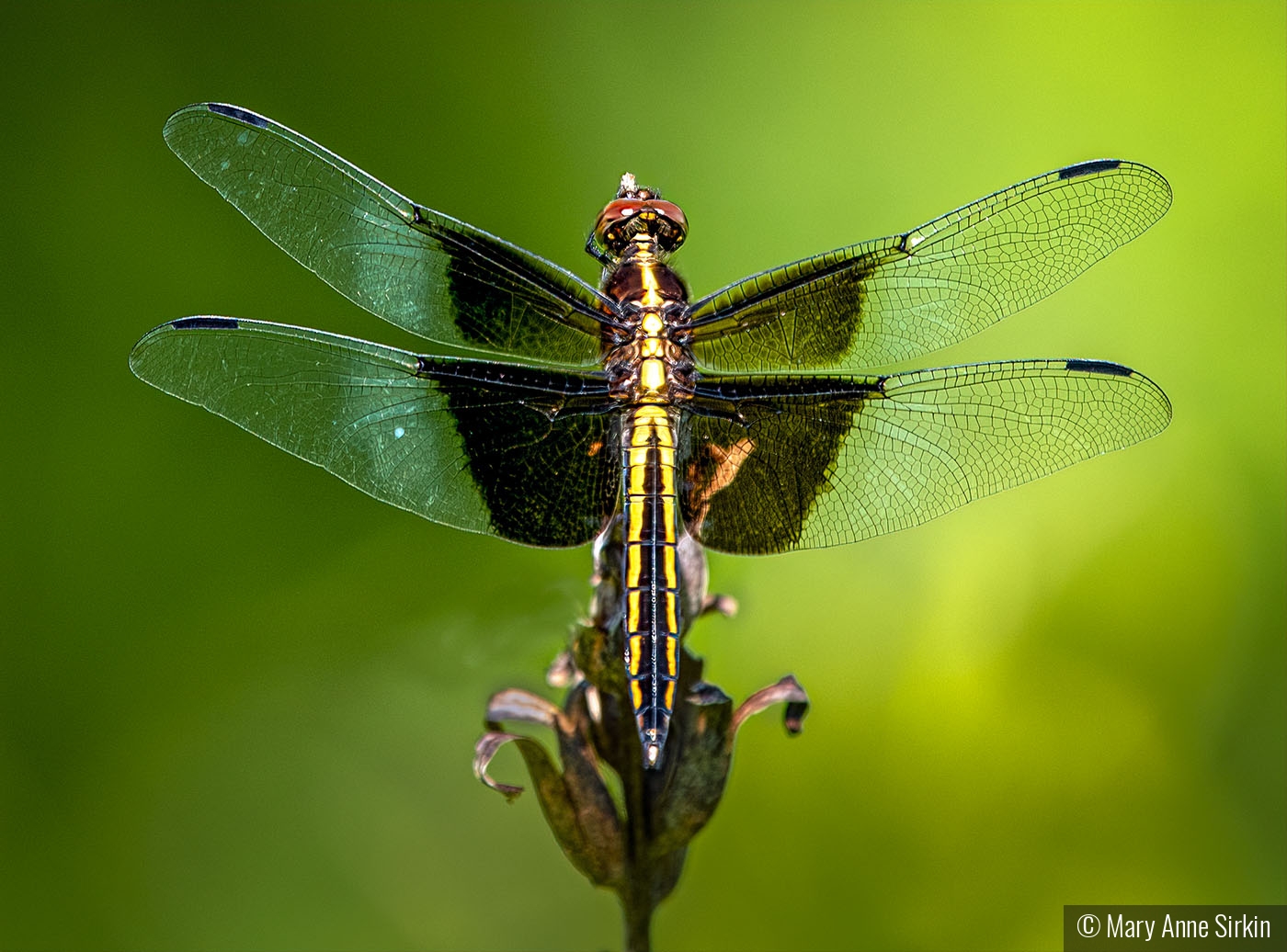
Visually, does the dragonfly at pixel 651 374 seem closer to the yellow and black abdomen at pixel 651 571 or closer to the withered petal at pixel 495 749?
the yellow and black abdomen at pixel 651 571

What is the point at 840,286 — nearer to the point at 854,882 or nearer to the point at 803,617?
the point at 803,617

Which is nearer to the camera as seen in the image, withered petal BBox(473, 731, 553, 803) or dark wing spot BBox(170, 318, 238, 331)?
withered petal BBox(473, 731, 553, 803)

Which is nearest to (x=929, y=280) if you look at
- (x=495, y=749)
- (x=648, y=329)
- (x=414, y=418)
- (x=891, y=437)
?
(x=891, y=437)

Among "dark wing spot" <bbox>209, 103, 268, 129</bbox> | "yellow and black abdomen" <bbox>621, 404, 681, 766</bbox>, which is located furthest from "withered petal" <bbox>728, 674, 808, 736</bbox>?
"dark wing spot" <bbox>209, 103, 268, 129</bbox>

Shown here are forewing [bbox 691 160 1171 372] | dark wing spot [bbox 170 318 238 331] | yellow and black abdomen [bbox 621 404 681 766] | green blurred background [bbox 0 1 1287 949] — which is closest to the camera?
yellow and black abdomen [bbox 621 404 681 766]

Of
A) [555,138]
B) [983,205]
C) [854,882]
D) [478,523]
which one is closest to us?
[478,523]

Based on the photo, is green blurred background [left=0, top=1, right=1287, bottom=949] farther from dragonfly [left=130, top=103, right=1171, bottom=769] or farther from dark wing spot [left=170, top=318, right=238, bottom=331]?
dark wing spot [left=170, top=318, right=238, bottom=331]

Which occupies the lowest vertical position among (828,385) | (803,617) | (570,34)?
(803,617)

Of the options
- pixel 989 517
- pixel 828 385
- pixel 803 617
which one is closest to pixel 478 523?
pixel 828 385

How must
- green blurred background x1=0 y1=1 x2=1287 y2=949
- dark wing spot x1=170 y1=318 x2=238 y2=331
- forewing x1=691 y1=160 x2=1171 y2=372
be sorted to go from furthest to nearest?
green blurred background x1=0 y1=1 x2=1287 y2=949 < forewing x1=691 y1=160 x2=1171 y2=372 < dark wing spot x1=170 y1=318 x2=238 y2=331
